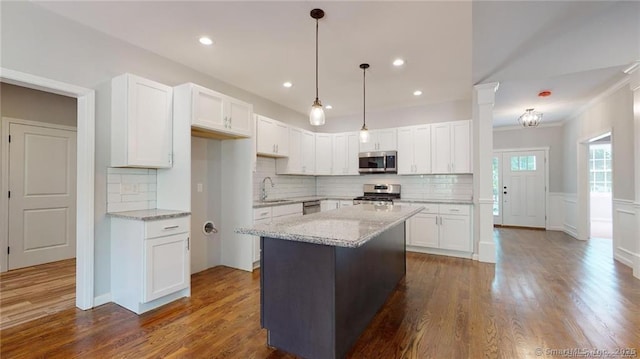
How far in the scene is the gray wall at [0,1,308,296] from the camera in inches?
91.6

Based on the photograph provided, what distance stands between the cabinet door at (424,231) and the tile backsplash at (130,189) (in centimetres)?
378

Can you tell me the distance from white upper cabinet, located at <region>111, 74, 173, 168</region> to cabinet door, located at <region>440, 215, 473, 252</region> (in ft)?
13.0

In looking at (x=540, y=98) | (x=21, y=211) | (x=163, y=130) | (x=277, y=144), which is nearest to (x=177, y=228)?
(x=163, y=130)

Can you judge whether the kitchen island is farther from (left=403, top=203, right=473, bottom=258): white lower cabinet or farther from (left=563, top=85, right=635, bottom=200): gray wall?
(left=563, top=85, right=635, bottom=200): gray wall

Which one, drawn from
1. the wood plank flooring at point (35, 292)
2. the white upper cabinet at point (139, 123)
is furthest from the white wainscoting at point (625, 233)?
the wood plank flooring at point (35, 292)

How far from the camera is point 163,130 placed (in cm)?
303

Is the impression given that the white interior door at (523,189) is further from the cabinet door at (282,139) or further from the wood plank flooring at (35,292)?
the wood plank flooring at (35,292)

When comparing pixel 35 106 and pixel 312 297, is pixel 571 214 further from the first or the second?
pixel 35 106

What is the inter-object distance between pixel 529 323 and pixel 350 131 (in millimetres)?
4258

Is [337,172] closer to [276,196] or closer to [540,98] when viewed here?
[276,196]

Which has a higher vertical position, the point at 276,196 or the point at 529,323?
the point at 276,196

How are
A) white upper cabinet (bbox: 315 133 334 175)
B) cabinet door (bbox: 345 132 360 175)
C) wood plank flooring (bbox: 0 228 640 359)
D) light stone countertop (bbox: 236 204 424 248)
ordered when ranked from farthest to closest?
1. white upper cabinet (bbox: 315 133 334 175)
2. cabinet door (bbox: 345 132 360 175)
3. wood plank flooring (bbox: 0 228 640 359)
4. light stone countertop (bbox: 236 204 424 248)

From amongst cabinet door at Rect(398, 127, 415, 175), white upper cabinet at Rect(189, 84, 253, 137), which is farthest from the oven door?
white upper cabinet at Rect(189, 84, 253, 137)

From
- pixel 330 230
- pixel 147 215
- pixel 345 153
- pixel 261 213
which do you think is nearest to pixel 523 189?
pixel 345 153
